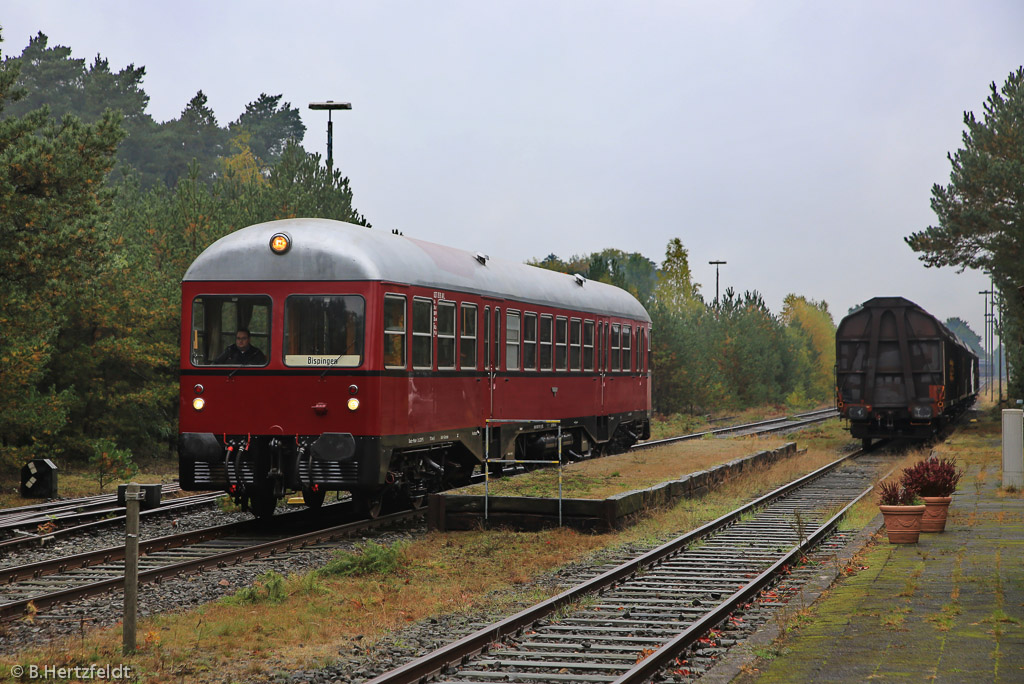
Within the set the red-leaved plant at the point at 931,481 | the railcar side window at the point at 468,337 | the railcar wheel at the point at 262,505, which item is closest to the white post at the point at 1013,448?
the red-leaved plant at the point at 931,481

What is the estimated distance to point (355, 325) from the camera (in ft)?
43.7

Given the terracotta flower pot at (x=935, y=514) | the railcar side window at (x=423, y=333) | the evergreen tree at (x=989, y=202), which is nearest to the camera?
the terracotta flower pot at (x=935, y=514)

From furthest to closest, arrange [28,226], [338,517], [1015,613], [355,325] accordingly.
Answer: [28,226] < [338,517] < [355,325] < [1015,613]

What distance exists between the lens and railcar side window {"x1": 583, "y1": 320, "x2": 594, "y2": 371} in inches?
841

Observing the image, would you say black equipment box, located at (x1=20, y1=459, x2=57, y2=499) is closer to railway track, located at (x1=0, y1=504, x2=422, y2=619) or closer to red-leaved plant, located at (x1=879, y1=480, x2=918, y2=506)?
railway track, located at (x1=0, y1=504, x2=422, y2=619)

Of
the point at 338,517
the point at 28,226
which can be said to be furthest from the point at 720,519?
the point at 28,226

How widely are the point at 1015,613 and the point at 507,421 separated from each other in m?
9.81

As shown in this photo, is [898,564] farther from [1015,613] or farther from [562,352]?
[562,352]

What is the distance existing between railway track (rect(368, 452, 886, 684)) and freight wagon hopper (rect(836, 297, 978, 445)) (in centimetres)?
1531

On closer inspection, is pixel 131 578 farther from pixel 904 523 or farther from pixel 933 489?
pixel 933 489

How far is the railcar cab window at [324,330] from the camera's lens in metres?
13.3

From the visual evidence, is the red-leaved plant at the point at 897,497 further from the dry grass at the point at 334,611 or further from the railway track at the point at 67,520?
the railway track at the point at 67,520

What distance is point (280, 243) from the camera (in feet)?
44.7

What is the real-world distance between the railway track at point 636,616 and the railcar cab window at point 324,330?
414 centimetres
